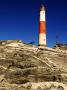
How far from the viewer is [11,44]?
2606 inches

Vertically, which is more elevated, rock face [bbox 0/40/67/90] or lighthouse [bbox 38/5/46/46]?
lighthouse [bbox 38/5/46/46]

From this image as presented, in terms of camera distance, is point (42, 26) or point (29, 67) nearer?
point (29, 67)

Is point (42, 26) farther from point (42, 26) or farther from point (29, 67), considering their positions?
point (29, 67)

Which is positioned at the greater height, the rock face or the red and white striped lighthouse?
the red and white striped lighthouse

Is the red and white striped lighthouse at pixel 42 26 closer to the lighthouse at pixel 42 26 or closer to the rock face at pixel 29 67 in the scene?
the lighthouse at pixel 42 26

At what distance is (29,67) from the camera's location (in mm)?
50062

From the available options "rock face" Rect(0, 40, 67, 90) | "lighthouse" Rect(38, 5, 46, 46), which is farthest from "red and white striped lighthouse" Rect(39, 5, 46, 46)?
"rock face" Rect(0, 40, 67, 90)

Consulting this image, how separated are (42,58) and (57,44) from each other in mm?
18511

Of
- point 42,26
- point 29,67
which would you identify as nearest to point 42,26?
point 42,26

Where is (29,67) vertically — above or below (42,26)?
below

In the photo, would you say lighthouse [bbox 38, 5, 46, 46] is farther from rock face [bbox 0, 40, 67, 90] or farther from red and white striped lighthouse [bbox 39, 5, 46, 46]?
rock face [bbox 0, 40, 67, 90]

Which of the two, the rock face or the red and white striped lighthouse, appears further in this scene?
the red and white striped lighthouse

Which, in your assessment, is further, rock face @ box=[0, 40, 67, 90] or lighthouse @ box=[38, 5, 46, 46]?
lighthouse @ box=[38, 5, 46, 46]

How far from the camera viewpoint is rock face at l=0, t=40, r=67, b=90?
150 ft
